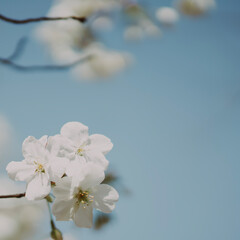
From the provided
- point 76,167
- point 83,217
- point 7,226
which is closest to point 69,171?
point 76,167

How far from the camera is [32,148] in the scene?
0.66m

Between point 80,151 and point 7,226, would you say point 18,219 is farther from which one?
point 80,151

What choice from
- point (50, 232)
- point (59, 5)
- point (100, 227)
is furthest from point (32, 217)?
point (50, 232)

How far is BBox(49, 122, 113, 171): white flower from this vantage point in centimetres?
64

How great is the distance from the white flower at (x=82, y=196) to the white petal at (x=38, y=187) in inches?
0.7

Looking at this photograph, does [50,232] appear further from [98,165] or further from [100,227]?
[100,227]

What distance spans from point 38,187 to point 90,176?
9 centimetres

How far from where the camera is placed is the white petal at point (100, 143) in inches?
26.7

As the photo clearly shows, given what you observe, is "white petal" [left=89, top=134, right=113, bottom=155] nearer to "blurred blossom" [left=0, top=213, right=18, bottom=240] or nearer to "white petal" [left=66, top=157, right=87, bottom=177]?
"white petal" [left=66, top=157, right=87, bottom=177]

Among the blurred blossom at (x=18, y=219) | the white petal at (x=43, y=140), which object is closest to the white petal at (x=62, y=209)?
the white petal at (x=43, y=140)

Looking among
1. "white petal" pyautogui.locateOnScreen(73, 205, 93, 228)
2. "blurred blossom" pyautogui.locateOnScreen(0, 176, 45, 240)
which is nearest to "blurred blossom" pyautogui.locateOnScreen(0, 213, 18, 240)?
"blurred blossom" pyautogui.locateOnScreen(0, 176, 45, 240)

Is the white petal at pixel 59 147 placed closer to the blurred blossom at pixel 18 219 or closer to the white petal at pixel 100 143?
the white petal at pixel 100 143

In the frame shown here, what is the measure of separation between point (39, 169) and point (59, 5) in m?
1.51

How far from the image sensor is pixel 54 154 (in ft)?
2.11
